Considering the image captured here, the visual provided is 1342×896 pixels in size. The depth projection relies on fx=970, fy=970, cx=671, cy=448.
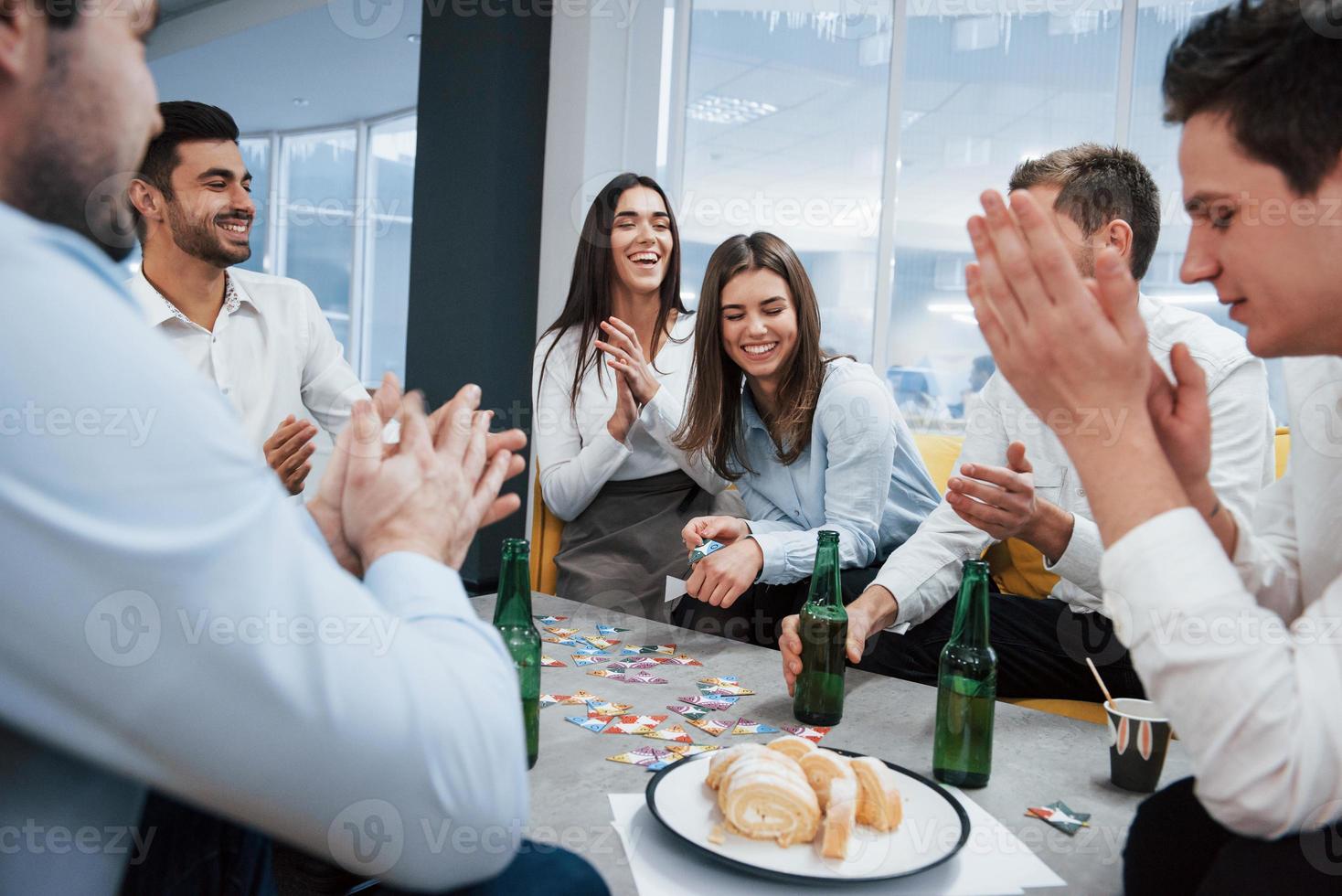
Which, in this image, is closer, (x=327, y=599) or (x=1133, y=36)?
(x=327, y=599)

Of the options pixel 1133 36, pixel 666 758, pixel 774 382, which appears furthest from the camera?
pixel 1133 36

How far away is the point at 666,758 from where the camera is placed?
117 cm

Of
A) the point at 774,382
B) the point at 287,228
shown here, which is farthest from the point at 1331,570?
the point at 287,228

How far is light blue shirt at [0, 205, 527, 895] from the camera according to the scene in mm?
488

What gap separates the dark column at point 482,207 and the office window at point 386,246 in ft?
13.1

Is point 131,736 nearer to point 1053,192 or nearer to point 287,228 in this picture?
point 1053,192

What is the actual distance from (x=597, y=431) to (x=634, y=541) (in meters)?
0.38

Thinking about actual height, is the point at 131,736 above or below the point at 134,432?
below

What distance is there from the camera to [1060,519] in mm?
1613

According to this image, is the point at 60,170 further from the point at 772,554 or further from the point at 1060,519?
the point at 772,554

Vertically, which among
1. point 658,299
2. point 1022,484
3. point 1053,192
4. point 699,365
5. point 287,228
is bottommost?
point 1022,484

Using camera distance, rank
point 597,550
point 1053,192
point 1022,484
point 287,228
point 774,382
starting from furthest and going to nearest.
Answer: point 287,228, point 597,550, point 774,382, point 1053,192, point 1022,484

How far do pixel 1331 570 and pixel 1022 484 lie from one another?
1.50 feet

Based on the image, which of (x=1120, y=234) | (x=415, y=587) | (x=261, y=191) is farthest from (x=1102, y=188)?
(x=261, y=191)
